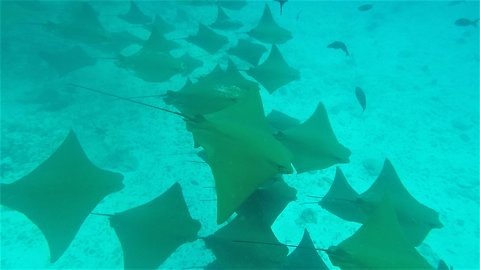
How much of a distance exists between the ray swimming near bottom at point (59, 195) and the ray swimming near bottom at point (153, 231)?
392 millimetres

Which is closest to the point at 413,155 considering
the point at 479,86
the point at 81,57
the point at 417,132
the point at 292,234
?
the point at 417,132

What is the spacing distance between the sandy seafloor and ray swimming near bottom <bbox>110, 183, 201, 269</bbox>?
984 mm

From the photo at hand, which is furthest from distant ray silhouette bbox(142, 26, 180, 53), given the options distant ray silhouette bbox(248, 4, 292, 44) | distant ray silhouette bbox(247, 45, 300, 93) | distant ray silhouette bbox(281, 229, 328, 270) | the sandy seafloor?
distant ray silhouette bbox(281, 229, 328, 270)

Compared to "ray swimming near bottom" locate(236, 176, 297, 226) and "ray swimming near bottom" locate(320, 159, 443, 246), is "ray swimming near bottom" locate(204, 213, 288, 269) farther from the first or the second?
"ray swimming near bottom" locate(320, 159, 443, 246)

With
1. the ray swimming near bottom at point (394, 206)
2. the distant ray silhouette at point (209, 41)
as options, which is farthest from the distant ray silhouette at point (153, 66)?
the ray swimming near bottom at point (394, 206)

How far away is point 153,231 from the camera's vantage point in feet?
10.2

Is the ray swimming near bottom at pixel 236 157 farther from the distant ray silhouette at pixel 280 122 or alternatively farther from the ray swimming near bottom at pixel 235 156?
the distant ray silhouette at pixel 280 122

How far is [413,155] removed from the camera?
7160mm

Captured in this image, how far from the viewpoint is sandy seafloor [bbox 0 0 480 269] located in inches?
174

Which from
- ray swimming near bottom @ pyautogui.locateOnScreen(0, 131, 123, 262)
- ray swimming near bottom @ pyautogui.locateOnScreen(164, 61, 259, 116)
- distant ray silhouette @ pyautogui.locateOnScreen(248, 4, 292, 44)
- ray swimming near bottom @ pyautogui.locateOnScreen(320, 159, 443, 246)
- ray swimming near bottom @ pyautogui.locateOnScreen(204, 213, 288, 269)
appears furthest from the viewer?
distant ray silhouette @ pyautogui.locateOnScreen(248, 4, 292, 44)

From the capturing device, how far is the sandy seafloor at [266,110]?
442cm

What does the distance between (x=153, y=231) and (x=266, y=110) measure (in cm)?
463

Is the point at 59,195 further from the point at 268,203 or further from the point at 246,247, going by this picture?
the point at 268,203

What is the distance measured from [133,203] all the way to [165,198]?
1.34m
